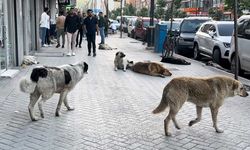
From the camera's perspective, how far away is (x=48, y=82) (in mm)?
6852

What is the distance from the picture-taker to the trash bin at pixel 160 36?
64.1ft

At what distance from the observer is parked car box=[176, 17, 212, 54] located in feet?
66.3

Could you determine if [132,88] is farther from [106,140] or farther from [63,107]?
[106,140]

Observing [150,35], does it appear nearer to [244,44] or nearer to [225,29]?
[225,29]

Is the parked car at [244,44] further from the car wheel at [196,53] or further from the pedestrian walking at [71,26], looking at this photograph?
the pedestrian walking at [71,26]

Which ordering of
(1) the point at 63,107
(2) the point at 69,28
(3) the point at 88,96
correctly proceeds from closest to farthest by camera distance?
(1) the point at 63,107, (3) the point at 88,96, (2) the point at 69,28

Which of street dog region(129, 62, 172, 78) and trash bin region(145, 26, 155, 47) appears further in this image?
trash bin region(145, 26, 155, 47)

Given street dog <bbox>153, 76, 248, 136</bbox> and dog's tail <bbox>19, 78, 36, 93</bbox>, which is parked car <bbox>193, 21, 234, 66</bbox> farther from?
dog's tail <bbox>19, 78, 36, 93</bbox>

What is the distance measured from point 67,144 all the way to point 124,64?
7810 millimetres

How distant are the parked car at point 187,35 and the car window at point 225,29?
333 centimetres

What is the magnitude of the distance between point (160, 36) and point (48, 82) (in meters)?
13.2

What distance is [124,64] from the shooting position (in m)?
13.5

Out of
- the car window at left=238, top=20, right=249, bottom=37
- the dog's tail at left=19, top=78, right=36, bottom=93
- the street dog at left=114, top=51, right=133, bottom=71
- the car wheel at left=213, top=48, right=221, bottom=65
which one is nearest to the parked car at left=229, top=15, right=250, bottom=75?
the car window at left=238, top=20, right=249, bottom=37

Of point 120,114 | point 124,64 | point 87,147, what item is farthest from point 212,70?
point 87,147
